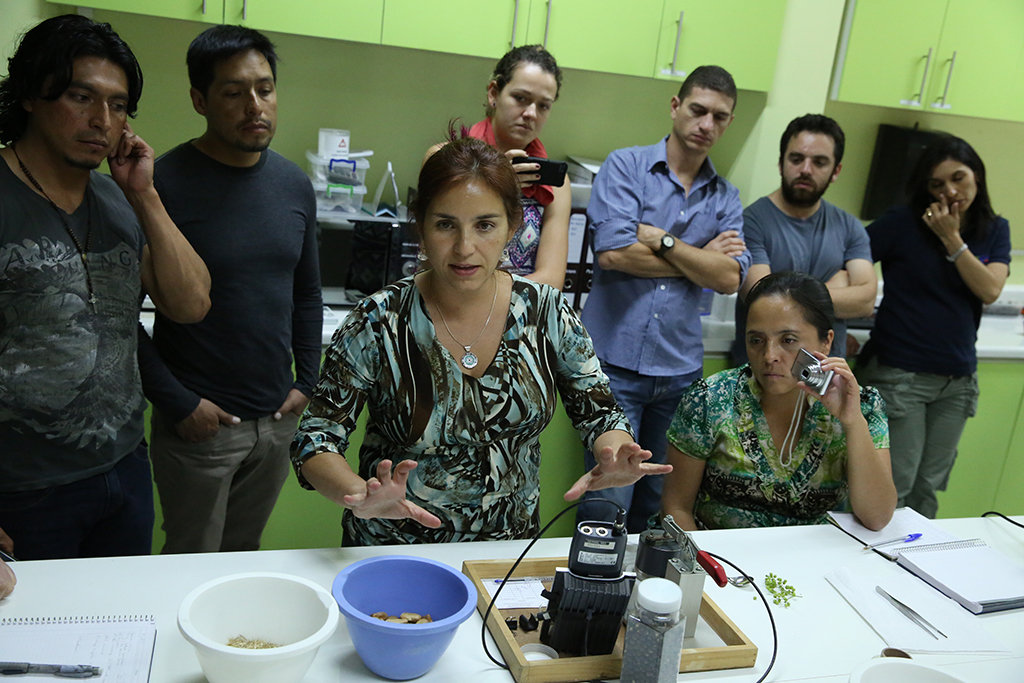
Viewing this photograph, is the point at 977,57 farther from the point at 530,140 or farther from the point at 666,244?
the point at 530,140

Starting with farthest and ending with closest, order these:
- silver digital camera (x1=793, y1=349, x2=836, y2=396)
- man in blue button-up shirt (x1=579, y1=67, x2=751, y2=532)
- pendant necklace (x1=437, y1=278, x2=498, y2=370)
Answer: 1. man in blue button-up shirt (x1=579, y1=67, x2=751, y2=532)
2. silver digital camera (x1=793, y1=349, x2=836, y2=396)
3. pendant necklace (x1=437, y1=278, x2=498, y2=370)

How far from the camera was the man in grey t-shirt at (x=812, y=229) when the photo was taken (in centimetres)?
264

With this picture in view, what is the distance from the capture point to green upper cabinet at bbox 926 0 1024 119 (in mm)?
3143

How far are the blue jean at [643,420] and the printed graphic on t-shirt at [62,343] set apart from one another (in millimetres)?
1368

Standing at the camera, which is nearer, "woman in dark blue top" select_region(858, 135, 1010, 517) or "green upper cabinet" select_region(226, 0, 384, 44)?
"green upper cabinet" select_region(226, 0, 384, 44)

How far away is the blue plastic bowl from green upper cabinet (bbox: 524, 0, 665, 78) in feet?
6.73

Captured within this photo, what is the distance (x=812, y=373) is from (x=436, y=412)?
77 cm

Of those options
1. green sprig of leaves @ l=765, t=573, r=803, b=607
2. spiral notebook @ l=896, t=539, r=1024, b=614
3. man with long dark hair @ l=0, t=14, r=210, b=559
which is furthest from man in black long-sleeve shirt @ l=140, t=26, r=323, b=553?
spiral notebook @ l=896, t=539, r=1024, b=614

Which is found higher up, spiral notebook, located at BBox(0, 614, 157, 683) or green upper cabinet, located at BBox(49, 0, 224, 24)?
green upper cabinet, located at BBox(49, 0, 224, 24)

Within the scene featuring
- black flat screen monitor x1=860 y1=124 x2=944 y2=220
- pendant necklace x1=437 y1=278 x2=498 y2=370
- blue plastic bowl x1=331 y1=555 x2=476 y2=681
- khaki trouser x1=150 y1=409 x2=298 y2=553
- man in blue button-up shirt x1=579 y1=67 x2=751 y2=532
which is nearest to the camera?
blue plastic bowl x1=331 y1=555 x2=476 y2=681

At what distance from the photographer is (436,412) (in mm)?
1477

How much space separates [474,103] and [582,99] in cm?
43

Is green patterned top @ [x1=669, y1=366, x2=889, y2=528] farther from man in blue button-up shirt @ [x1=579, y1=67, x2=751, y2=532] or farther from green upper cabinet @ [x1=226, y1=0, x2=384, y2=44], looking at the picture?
green upper cabinet @ [x1=226, y1=0, x2=384, y2=44]

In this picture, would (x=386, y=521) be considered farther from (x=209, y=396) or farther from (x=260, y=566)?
(x=209, y=396)
